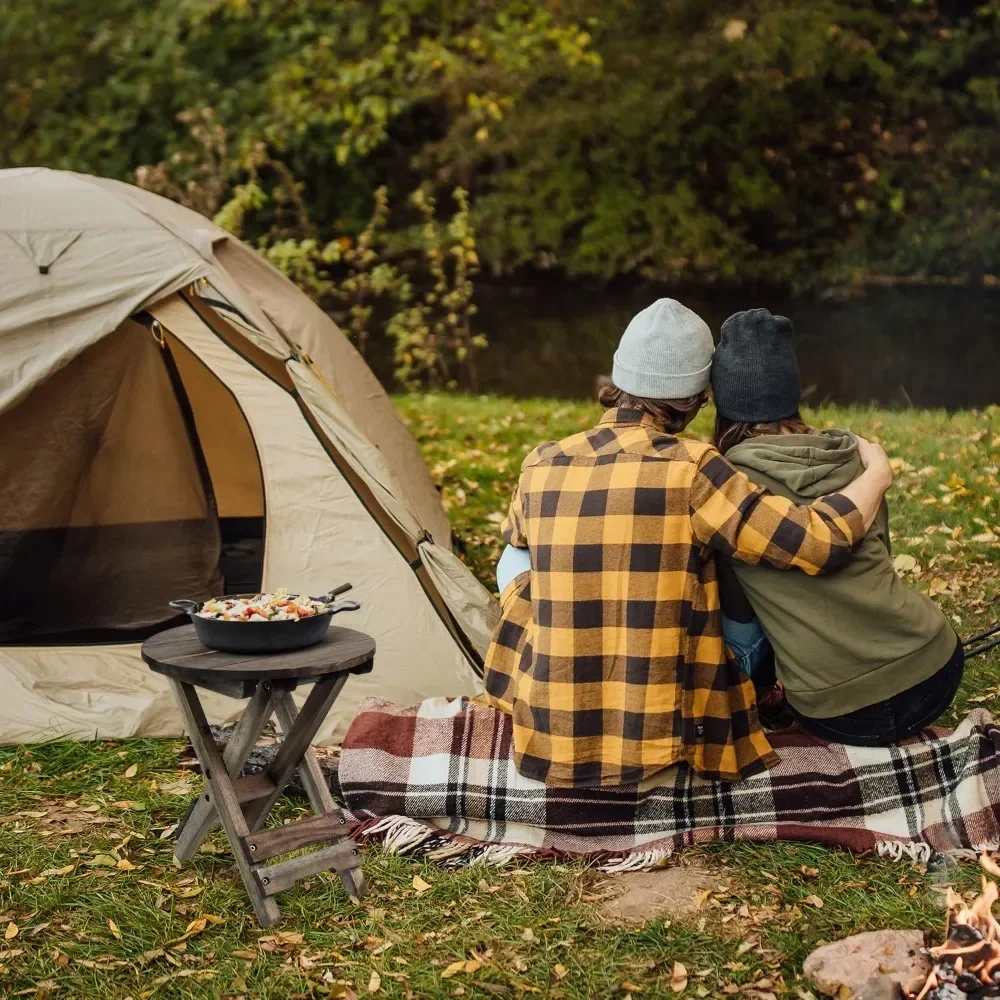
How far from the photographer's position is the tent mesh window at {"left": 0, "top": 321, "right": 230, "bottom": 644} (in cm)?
495

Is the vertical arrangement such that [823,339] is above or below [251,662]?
below

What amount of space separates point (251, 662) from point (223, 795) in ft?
1.14

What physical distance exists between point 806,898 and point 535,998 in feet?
2.28

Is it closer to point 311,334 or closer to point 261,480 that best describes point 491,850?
point 261,480

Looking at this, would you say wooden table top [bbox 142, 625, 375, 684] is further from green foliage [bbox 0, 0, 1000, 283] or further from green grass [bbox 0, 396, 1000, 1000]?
green foliage [bbox 0, 0, 1000, 283]

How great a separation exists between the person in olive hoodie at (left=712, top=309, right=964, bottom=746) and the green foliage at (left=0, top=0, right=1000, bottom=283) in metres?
9.95

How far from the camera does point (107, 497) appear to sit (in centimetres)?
530

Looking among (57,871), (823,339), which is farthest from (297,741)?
(823,339)

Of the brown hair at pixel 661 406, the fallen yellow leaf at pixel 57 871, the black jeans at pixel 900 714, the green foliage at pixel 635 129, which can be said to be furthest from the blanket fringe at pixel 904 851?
the green foliage at pixel 635 129

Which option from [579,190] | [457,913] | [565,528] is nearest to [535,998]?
[457,913]

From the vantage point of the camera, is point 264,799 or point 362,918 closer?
point 362,918

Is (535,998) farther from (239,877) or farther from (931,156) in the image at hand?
(931,156)

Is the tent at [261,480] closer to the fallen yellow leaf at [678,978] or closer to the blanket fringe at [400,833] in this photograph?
the blanket fringe at [400,833]

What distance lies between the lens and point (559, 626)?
3.06 m
